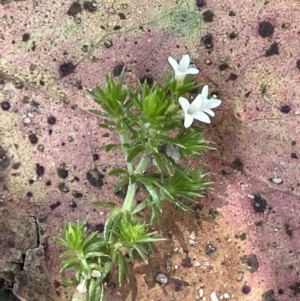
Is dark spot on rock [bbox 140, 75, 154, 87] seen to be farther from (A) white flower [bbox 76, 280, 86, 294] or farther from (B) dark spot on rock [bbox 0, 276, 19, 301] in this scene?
(B) dark spot on rock [bbox 0, 276, 19, 301]

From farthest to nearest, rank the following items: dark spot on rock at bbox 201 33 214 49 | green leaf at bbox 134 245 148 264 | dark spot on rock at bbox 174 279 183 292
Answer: dark spot on rock at bbox 201 33 214 49
dark spot on rock at bbox 174 279 183 292
green leaf at bbox 134 245 148 264

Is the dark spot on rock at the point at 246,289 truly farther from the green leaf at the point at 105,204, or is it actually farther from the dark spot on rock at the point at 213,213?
the green leaf at the point at 105,204

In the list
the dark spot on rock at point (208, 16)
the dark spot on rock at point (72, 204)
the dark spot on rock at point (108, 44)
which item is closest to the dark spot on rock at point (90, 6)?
the dark spot on rock at point (108, 44)

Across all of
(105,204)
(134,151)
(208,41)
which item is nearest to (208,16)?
(208,41)

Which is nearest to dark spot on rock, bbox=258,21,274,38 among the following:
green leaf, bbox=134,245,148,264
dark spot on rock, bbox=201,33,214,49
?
dark spot on rock, bbox=201,33,214,49

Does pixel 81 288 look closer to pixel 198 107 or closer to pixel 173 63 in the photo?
pixel 198 107

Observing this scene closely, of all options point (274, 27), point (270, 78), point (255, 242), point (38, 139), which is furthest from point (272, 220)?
point (38, 139)
